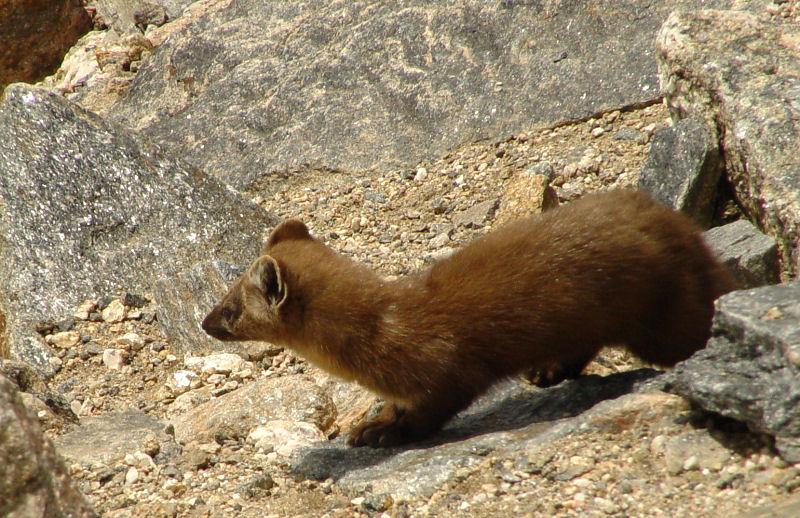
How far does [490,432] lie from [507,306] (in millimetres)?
638

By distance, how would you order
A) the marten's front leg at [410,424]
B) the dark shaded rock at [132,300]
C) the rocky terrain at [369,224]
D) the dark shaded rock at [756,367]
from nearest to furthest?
the dark shaded rock at [756,367] < the rocky terrain at [369,224] < the marten's front leg at [410,424] < the dark shaded rock at [132,300]

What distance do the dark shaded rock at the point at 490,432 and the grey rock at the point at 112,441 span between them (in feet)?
2.46

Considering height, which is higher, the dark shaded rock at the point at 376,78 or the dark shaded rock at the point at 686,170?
the dark shaded rock at the point at 376,78

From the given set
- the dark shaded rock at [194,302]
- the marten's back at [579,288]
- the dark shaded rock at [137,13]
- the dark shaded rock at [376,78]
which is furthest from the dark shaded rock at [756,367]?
the dark shaded rock at [137,13]

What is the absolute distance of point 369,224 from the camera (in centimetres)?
894

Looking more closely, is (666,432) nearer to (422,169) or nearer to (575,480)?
(575,480)

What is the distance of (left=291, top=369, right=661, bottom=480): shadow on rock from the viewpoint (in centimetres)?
507

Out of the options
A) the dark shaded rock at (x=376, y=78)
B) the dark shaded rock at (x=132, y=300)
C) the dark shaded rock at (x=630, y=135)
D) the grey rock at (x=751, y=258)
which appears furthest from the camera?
the dark shaded rock at (x=376, y=78)

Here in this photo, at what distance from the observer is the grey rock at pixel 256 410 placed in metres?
5.88

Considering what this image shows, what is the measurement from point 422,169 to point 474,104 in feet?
2.74

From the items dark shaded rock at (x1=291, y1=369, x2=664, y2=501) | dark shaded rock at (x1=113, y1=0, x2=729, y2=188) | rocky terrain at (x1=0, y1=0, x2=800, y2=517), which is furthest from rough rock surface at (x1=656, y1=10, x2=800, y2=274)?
dark shaded rock at (x1=291, y1=369, x2=664, y2=501)

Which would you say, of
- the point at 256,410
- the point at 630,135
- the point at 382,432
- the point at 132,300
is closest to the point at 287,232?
the point at 256,410

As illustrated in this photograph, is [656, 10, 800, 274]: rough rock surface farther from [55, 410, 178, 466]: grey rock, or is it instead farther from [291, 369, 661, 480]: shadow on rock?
[55, 410, 178, 466]: grey rock

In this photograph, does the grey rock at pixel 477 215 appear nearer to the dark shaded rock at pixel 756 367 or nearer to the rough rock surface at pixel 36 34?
the dark shaded rock at pixel 756 367
